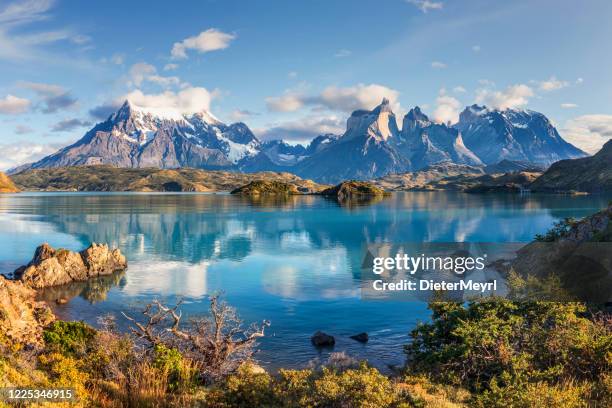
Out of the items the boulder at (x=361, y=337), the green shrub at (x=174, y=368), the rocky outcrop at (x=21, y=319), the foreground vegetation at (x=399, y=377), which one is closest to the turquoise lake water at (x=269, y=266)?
the boulder at (x=361, y=337)

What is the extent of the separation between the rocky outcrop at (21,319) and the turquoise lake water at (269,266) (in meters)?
6.81

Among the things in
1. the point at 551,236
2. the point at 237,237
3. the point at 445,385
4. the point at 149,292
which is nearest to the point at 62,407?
the point at 445,385

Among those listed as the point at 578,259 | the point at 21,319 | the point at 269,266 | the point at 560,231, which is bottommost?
the point at 269,266

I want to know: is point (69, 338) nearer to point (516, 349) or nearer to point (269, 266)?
point (516, 349)

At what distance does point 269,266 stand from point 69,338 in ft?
163

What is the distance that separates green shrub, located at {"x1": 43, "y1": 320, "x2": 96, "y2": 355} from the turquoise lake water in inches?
499

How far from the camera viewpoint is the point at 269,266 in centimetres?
8006

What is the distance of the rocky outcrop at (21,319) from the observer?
33719mm

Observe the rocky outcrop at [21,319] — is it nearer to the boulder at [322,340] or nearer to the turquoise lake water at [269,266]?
the turquoise lake water at [269,266]

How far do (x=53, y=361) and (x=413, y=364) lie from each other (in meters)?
19.6

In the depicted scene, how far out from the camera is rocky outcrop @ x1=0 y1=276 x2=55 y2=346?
111 ft

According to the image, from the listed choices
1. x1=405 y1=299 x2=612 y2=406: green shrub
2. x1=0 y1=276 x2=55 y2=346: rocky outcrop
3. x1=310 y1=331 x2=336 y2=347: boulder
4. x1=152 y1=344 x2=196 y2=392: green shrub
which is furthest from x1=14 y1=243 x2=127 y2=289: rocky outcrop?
x1=405 y1=299 x2=612 y2=406: green shrub

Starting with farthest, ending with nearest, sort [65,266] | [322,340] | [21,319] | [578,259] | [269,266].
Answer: [269,266] → [65,266] → [578,259] → [322,340] → [21,319]

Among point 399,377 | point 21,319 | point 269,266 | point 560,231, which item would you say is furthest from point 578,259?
point 21,319
